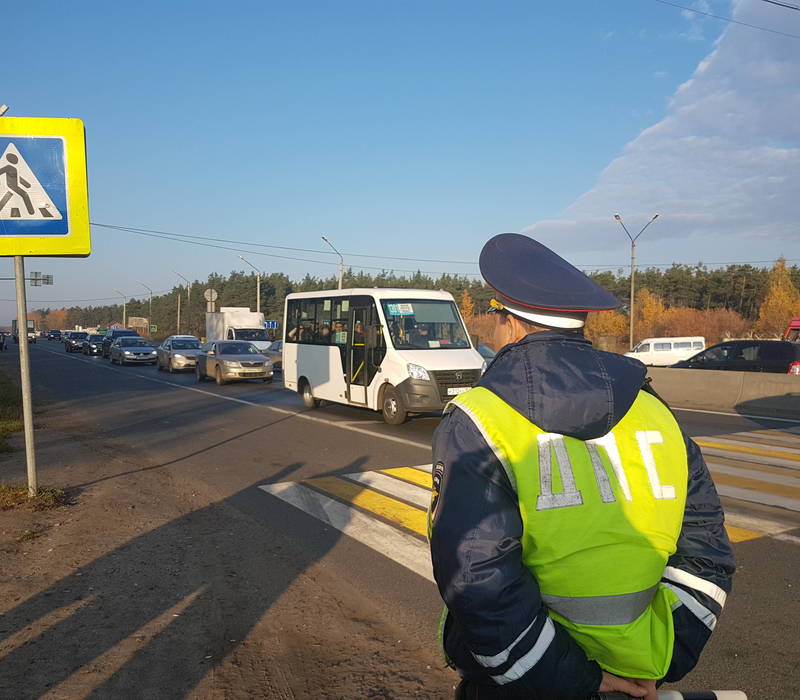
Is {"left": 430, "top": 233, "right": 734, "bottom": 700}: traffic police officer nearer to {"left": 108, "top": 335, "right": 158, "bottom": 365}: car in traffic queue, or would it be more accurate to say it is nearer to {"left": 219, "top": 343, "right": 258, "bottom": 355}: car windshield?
{"left": 219, "top": 343, "right": 258, "bottom": 355}: car windshield

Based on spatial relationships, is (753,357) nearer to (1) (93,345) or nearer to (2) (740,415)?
(2) (740,415)

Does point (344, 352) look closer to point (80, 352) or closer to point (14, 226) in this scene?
point (14, 226)

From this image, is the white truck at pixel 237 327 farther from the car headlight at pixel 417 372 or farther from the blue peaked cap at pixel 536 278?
the blue peaked cap at pixel 536 278

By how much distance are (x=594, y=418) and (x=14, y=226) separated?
6.70m

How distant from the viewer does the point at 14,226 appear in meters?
6.61

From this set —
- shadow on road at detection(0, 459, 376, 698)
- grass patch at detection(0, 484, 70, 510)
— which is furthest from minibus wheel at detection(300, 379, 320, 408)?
shadow on road at detection(0, 459, 376, 698)

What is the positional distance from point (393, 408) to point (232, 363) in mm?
11301

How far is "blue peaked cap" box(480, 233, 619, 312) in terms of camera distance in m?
1.77

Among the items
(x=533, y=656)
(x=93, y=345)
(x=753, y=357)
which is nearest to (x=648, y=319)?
(x=93, y=345)

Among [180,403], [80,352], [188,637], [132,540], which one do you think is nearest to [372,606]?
[188,637]

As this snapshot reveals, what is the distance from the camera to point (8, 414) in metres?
13.9

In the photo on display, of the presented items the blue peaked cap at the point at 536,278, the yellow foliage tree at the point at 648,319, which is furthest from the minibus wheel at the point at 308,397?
the yellow foliage tree at the point at 648,319

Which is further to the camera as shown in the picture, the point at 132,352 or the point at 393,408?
the point at 132,352

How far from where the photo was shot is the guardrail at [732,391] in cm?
1673
